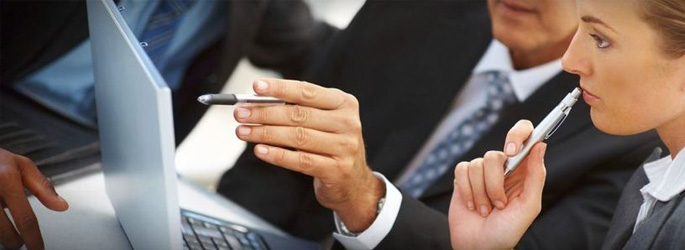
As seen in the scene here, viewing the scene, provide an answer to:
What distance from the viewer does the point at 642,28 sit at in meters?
1.02

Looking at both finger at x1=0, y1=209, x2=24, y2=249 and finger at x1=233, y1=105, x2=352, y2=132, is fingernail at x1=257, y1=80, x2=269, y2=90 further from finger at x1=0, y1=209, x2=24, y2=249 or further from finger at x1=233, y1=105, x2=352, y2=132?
finger at x1=0, y1=209, x2=24, y2=249

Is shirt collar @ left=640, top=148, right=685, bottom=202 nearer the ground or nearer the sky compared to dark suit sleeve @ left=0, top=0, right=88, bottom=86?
nearer the ground

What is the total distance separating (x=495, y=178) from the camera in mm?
1128

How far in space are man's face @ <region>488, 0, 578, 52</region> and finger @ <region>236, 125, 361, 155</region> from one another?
438mm

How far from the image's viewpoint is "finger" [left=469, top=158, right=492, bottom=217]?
1149mm

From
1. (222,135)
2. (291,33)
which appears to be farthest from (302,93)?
(222,135)

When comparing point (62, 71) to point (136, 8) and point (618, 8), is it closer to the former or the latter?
point (136, 8)

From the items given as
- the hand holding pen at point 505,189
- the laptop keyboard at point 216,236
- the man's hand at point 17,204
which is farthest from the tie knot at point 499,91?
the man's hand at point 17,204

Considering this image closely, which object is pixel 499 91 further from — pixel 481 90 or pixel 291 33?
pixel 291 33

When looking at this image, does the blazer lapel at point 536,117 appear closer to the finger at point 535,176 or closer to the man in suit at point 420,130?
the man in suit at point 420,130

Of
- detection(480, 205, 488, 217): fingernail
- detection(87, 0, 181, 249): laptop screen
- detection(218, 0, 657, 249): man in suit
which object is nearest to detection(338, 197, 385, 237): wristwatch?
detection(218, 0, 657, 249): man in suit

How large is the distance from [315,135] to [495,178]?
24 cm

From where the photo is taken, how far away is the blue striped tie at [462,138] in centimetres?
154

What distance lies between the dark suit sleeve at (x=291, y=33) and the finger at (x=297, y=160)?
0.89 m
